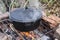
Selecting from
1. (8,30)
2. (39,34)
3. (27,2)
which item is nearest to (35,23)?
(39,34)

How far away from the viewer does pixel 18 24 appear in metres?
1.76

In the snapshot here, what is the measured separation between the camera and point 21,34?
6.89 ft

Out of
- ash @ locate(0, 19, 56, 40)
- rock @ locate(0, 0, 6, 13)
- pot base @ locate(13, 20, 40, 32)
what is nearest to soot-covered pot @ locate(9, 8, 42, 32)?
pot base @ locate(13, 20, 40, 32)

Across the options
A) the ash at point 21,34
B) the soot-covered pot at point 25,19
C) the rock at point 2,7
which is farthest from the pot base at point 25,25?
the rock at point 2,7

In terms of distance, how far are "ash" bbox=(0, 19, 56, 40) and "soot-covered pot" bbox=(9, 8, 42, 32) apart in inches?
11.1

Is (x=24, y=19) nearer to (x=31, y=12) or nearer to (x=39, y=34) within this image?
(x=31, y=12)

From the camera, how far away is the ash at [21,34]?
2.07 m

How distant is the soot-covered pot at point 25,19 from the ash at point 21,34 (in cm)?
28

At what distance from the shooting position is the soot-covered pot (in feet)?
5.65

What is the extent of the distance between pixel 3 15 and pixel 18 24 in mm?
553

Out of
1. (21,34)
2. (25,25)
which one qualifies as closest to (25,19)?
(25,25)

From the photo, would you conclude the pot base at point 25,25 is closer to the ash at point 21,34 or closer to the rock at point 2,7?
the ash at point 21,34

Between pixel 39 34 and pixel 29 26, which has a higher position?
pixel 29 26

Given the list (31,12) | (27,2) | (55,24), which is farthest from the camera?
(27,2)
